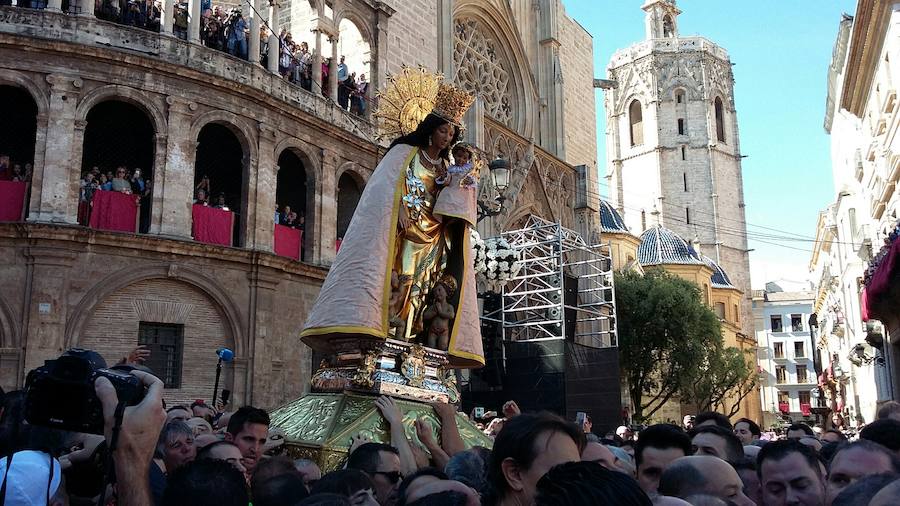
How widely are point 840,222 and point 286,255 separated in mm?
24274

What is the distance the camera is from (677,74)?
6266cm

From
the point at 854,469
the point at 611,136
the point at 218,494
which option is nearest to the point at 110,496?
the point at 218,494

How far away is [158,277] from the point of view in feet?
50.6

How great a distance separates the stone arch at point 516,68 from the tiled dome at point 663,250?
2560 centimetres

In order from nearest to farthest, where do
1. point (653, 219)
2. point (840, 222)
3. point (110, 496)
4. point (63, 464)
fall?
point (63, 464)
point (110, 496)
point (840, 222)
point (653, 219)

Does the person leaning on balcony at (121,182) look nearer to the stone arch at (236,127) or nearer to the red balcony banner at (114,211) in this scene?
the red balcony banner at (114,211)

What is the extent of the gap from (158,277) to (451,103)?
10.4 m

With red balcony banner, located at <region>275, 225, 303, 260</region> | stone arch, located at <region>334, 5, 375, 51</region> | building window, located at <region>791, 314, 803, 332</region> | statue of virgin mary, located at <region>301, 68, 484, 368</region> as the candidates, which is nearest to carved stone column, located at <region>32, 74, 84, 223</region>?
red balcony banner, located at <region>275, 225, 303, 260</region>

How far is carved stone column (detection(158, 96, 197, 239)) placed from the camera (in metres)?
15.7

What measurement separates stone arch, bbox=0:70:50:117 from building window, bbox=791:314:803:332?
72.3 metres

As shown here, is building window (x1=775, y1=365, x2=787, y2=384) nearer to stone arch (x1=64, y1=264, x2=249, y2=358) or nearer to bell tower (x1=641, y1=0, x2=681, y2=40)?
bell tower (x1=641, y1=0, x2=681, y2=40)

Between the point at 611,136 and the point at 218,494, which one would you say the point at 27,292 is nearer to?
the point at 218,494

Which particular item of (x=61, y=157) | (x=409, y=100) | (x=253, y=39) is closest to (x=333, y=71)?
(x=253, y=39)

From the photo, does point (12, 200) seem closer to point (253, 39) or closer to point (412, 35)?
point (253, 39)
